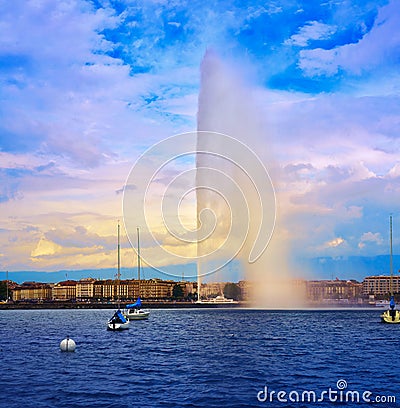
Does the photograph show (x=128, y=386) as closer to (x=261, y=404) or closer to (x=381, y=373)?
(x=261, y=404)

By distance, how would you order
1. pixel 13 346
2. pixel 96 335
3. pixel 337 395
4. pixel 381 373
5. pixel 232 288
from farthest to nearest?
pixel 232 288 < pixel 96 335 < pixel 13 346 < pixel 381 373 < pixel 337 395

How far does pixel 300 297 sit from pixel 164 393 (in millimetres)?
95297

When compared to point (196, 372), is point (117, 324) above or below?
below

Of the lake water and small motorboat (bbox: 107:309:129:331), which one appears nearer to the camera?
A: the lake water

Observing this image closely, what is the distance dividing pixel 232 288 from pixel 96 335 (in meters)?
132

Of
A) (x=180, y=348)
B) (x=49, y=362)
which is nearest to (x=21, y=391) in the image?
(x=49, y=362)

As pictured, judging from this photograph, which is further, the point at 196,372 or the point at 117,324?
the point at 117,324

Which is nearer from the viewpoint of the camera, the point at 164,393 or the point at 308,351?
the point at 164,393

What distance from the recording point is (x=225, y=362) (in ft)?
101

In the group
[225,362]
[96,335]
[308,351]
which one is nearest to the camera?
[225,362]

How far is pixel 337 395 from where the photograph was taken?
22375mm

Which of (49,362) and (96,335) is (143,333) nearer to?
(96,335)

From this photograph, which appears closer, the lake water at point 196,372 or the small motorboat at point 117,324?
the lake water at point 196,372

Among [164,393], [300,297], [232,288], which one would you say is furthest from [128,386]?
[232,288]
